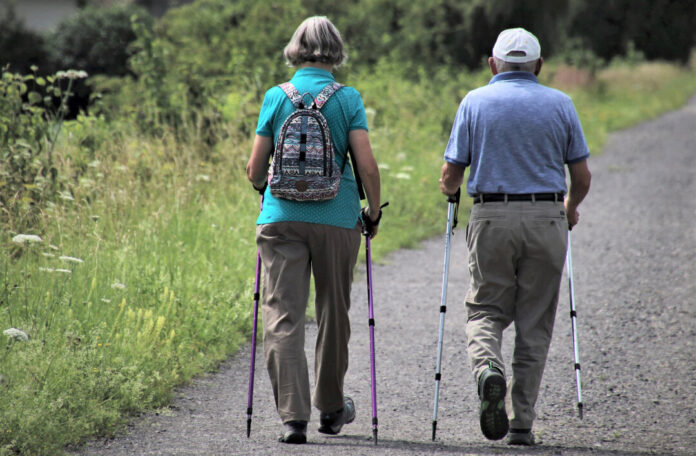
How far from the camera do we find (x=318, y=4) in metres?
19.0

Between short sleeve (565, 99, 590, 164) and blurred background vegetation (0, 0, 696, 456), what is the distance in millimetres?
2483

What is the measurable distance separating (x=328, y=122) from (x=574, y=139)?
1.19m

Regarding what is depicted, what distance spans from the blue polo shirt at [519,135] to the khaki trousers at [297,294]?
2.37 feet

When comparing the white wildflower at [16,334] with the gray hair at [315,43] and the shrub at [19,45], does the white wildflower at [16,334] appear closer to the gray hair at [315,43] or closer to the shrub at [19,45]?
the gray hair at [315,43]

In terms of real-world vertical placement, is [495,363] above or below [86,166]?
below

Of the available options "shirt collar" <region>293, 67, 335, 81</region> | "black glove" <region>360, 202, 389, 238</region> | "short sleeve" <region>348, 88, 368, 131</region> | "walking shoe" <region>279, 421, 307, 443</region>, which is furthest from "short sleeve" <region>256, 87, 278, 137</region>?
"walking shoe" <region>279, 421, 307, 443</region>

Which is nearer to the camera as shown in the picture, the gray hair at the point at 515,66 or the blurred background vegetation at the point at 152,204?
the gray hair at the point at 515,66

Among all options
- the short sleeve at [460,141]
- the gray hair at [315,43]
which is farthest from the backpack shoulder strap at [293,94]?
the short sleeve at [460,141]

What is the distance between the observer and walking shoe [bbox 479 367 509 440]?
389cm

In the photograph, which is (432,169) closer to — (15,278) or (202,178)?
(202,178)

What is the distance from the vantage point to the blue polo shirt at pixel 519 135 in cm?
413

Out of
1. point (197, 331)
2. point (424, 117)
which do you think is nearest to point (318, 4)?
point (424, 117)

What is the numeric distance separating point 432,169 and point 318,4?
852cm

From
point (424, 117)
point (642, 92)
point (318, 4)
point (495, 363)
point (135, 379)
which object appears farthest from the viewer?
Answer: point (642, 92)
